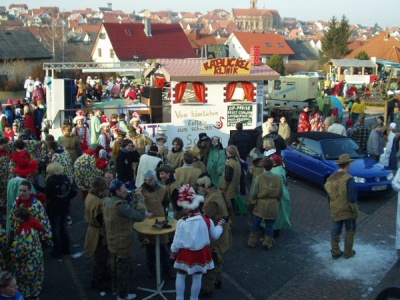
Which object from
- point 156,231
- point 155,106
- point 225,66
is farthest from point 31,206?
point 225,66

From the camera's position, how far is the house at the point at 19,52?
3735 cm

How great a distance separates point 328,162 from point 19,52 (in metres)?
34.2

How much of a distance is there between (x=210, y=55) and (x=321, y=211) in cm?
856

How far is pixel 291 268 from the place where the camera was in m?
8.13

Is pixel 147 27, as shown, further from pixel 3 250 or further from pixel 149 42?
pixel 3 250

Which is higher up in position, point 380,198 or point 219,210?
point 219,210

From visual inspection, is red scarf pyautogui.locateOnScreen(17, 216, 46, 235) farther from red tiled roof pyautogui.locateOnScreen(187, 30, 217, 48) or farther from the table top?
red tiled roof pyautogui.locateOnScreen(187, 30, 217, 48)

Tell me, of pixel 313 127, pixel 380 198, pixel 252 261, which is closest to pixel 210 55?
pixel 313 127

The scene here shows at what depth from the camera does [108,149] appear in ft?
40.4

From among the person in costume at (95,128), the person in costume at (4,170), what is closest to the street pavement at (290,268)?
the person in costume at (4,170)

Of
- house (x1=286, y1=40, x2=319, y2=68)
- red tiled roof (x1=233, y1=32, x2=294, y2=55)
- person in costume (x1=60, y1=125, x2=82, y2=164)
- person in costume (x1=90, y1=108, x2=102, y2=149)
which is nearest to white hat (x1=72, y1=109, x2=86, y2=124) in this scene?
person in costume (x1=90, y1=108, x2=102, y2=149)

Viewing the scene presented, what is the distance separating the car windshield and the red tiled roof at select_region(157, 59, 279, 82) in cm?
421

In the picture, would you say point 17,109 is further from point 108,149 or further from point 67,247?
point 67,247

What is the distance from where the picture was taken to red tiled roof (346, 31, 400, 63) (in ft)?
166
